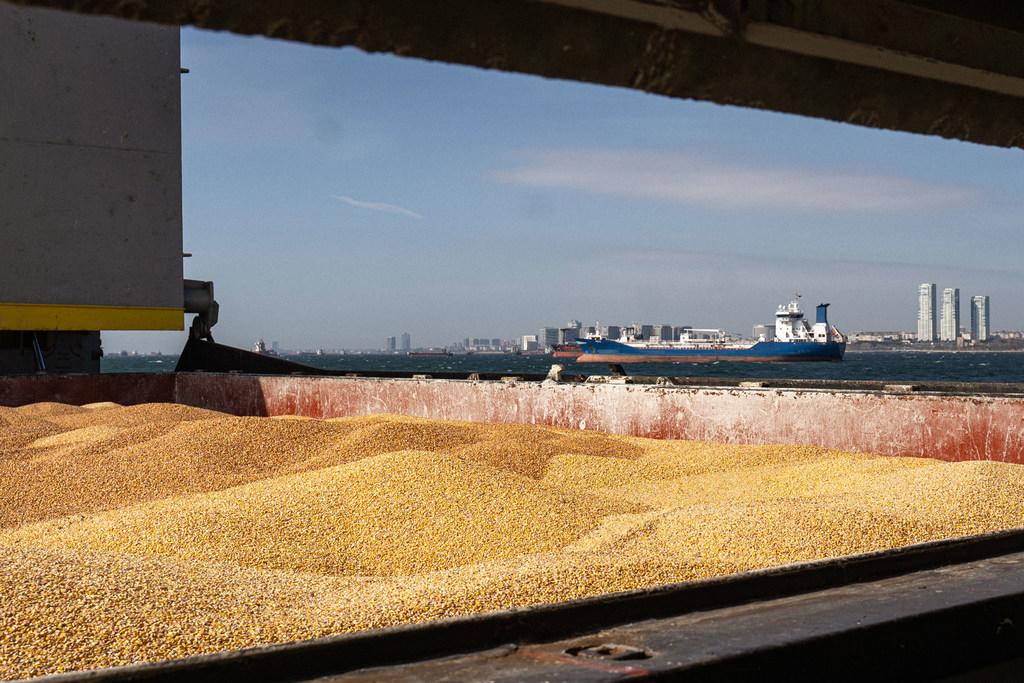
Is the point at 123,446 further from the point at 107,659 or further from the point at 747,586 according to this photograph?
the point at 747,586

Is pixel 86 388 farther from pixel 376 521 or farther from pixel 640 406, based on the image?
pixel 376 521

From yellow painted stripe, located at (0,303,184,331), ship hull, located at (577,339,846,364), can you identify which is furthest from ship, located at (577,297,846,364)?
yellow painted stripe, located at (0,303,184,331)

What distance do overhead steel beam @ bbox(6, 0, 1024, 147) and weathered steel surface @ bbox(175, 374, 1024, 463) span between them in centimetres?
381

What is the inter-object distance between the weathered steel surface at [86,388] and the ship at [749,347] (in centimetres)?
5771

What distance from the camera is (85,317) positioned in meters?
11.5

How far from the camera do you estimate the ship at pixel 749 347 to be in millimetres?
67688

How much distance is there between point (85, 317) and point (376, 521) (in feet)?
28.7

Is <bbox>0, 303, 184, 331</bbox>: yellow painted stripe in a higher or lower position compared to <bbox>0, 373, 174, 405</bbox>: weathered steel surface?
higher

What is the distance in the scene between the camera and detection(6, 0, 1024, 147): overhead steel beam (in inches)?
59.2

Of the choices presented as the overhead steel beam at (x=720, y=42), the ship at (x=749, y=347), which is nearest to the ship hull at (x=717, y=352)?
the ship at (x=749, y=347)

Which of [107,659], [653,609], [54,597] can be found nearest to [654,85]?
[653,609]

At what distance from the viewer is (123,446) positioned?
640cm

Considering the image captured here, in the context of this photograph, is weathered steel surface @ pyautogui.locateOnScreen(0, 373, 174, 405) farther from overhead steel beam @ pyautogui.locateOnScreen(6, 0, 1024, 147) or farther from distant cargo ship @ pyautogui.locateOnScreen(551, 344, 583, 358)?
distant cargo ship @ pyautogui.locateOnScreen(551, 344, 583, 358)

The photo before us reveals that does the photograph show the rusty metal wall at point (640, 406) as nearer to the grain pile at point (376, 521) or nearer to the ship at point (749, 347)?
the grain pile at point (376, 521)
